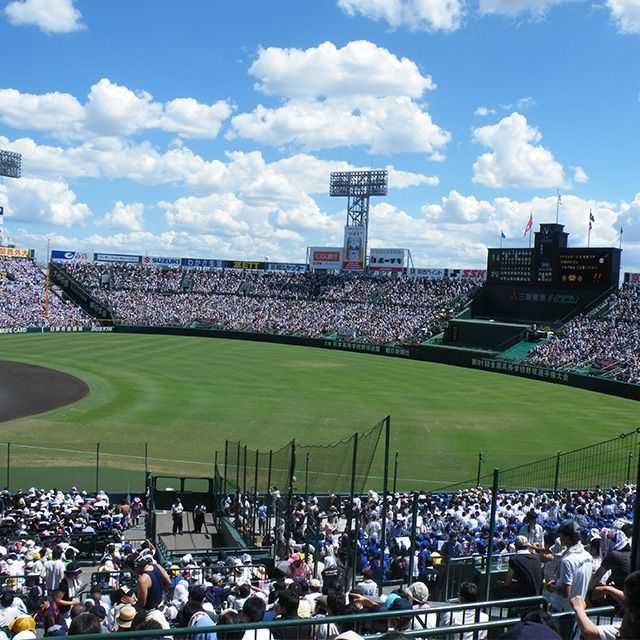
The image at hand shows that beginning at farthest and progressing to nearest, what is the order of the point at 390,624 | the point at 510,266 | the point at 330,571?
1. the point at 510,266
2. the point at 330,571
3. the point at 390,624

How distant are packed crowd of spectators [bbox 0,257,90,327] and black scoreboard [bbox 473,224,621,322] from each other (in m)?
46.7

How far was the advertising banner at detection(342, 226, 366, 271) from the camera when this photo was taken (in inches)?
3661

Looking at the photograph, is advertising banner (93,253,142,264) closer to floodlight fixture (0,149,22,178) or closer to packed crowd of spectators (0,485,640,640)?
floodlight fixture (0,149,22,178)

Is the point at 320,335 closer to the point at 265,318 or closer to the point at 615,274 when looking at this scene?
the point at 265,318

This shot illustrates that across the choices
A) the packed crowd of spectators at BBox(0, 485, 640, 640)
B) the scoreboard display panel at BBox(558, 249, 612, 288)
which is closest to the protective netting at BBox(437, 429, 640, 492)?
the packed crowd of spectators at BBox(0, 485, 640, 640)

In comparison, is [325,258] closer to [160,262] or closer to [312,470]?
[160,262]

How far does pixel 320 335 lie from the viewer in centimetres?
7519

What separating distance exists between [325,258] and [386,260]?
848 cm

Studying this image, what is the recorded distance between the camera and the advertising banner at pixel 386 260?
9156 centimetres

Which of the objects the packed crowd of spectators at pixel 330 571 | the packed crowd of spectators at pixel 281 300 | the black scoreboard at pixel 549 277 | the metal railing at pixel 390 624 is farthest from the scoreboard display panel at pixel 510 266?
the metal railing at pixel 390 624

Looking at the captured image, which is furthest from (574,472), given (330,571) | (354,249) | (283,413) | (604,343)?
(354,249)

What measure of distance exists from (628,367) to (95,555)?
42.8 m

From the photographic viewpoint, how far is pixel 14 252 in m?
93.4

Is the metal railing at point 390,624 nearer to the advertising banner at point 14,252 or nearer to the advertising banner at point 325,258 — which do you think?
the advertising banner at point 325,258
